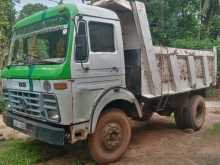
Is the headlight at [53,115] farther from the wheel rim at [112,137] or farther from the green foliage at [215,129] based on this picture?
the green foliage at [215,129]

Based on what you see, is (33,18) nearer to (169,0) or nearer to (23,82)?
(23,82)

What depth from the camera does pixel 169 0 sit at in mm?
16594

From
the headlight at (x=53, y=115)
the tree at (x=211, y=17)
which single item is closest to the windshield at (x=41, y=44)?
the headlight at (x=53, y=115)

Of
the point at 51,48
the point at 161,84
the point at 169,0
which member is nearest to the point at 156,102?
the point at 161,84

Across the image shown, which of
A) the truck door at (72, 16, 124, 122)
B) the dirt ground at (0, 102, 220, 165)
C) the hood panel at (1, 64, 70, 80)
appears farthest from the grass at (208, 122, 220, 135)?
the hood panel at (1, 64, 70, 80)

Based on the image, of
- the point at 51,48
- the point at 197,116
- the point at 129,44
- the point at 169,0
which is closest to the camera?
the point at 51,48

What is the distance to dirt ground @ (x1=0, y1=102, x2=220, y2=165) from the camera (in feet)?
17.9

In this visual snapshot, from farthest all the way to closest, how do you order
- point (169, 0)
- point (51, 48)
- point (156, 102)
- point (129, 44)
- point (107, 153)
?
point (169, 0)
point (156, 102)
point (129, 44)
point (107, 153)
point (51, 48)

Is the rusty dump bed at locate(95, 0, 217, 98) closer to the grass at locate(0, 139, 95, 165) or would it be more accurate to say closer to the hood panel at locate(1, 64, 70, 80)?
the grass at locate(0, 139, 95, 165)

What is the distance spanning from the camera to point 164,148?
6215 millimetres

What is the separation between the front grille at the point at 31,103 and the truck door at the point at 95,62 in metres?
0.42

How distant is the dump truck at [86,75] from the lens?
4516 millimetres

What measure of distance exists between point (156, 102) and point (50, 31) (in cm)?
305

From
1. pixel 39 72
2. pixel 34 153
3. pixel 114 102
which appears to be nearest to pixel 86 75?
pixel 39 72
